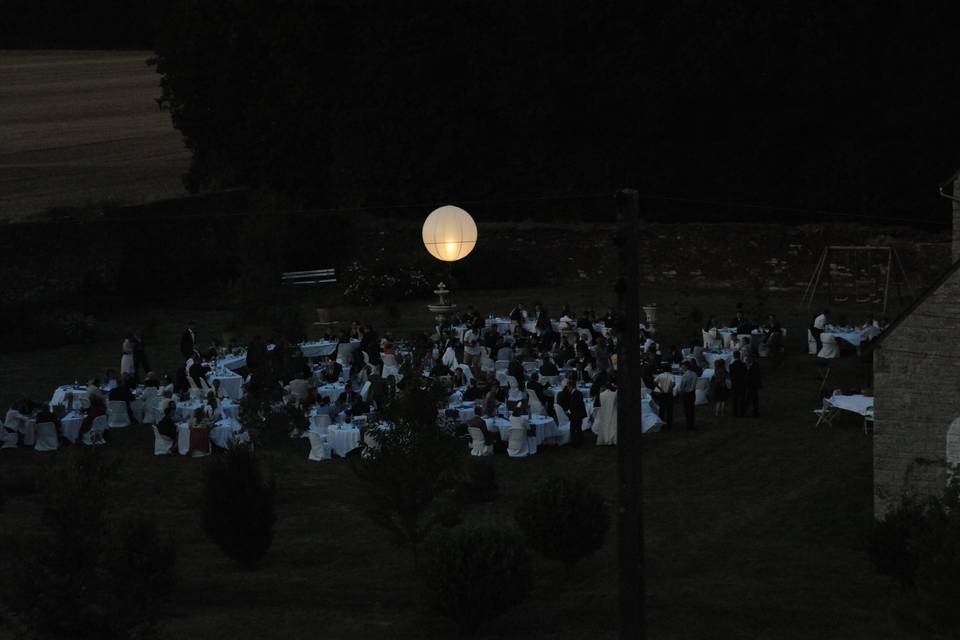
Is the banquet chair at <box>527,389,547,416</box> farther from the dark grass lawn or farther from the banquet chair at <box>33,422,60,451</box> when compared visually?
the banquet chair at <box>33,422,60,451</box>

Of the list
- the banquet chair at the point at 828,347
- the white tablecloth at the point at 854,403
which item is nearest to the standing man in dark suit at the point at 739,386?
the white tablecloth at the point at 854,403

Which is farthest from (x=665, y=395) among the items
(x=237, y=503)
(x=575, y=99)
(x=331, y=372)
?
(x=575, y=99)

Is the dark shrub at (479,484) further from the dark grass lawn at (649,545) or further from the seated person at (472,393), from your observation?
the seated person at (472,393)

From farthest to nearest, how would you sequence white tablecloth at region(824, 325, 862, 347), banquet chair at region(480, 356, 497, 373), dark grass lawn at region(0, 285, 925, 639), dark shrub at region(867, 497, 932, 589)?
1. white tablecloth at region(824, 325, 862, 347)
2. banquet chair at region(480, 356, 497, 373)
3. dark shrub at region(867, 497, 932, 589)
4. dark grass lawn at region(0, 285, 925, 639)

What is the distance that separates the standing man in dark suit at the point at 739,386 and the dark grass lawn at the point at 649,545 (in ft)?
1.02

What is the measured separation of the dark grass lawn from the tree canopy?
17.9m

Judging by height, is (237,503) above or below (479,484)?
above

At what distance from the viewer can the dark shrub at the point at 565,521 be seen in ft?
59.9

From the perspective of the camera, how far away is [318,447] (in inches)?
1019

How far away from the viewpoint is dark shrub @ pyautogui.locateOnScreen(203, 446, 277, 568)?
19.0m

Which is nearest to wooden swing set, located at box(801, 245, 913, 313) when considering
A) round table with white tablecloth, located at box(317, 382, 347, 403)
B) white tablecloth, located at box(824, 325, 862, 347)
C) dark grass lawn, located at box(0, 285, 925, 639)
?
white tablecloth, located at box(824, 325, 862, 347)

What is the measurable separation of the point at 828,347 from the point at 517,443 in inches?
405

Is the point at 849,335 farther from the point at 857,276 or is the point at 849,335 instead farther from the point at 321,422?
the point at 321,422

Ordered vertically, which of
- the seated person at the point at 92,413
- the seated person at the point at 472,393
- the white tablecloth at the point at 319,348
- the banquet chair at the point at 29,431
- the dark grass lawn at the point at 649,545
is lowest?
the dark grass lawn at the point at 649,545
